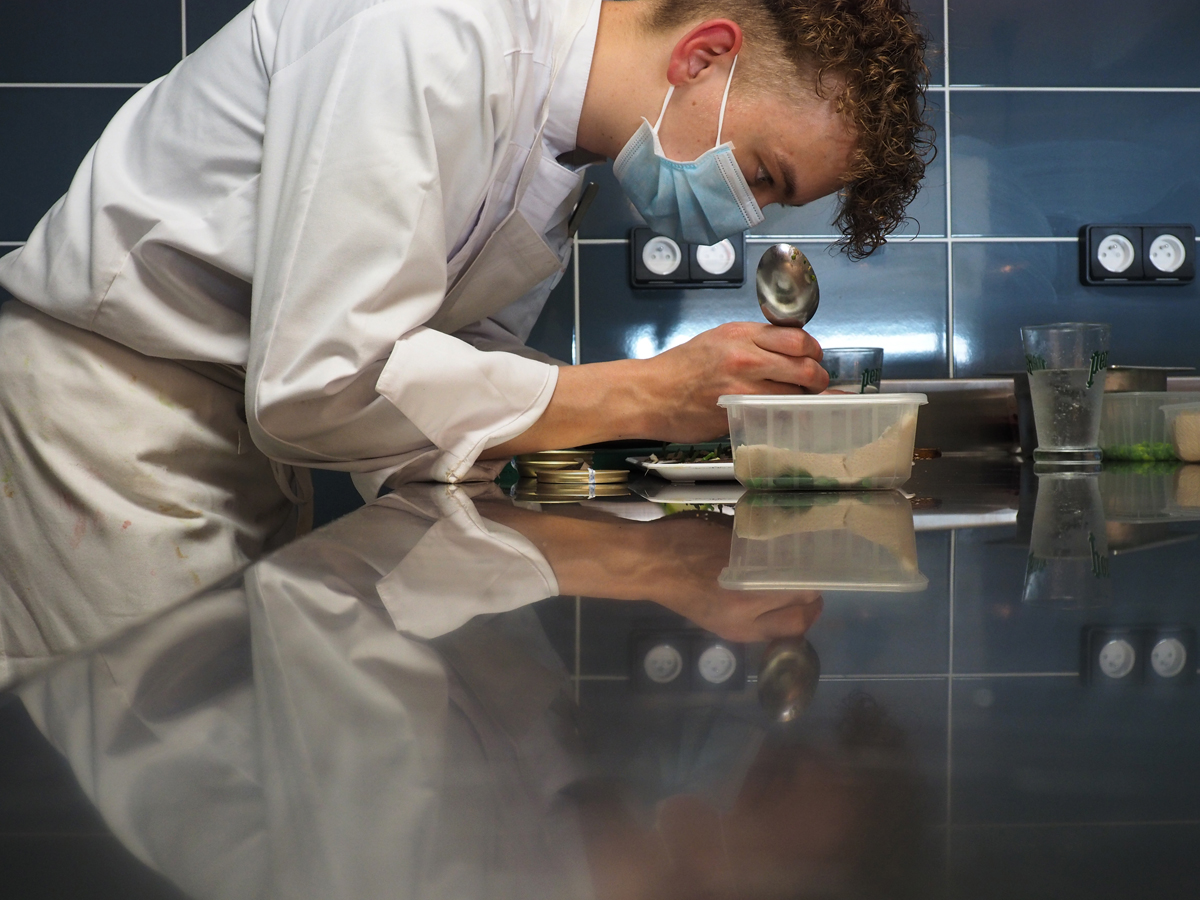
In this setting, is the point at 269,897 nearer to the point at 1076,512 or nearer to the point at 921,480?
the point at 1076,512

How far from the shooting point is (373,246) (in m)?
0.85

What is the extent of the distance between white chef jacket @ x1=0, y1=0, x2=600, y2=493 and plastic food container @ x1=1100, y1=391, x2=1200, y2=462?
28.3 inches

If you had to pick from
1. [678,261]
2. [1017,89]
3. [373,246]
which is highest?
[1017,89]

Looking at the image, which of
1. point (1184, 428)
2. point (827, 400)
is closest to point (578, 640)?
point (827, 400)

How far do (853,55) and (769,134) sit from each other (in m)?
0.12

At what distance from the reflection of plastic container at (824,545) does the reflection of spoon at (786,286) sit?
28 centimetres

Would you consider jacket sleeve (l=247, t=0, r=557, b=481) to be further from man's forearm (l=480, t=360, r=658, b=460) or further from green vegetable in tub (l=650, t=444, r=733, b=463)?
green vegetable in tub (l=650, t=444, r=733, b=463)

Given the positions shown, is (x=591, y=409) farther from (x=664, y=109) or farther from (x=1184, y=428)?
(x=1184, y=428)

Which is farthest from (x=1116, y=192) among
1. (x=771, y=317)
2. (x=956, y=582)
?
(x=956, y=582)

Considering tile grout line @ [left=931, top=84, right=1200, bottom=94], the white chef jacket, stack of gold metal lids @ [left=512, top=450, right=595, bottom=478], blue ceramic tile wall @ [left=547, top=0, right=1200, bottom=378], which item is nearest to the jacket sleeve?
the white chef jacket

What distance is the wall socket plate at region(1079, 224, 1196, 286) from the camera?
5.85 ft

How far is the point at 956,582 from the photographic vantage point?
38 cm

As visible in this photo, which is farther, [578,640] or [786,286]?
[786,286]

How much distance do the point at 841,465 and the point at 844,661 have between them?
575mm
